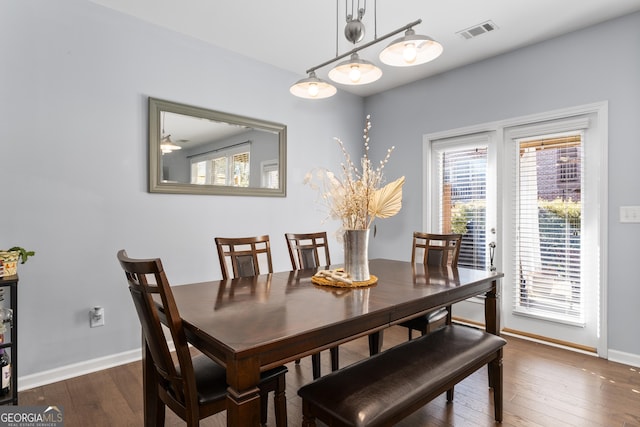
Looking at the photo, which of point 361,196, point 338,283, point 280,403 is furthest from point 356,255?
point 280,403

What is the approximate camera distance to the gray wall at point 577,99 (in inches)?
107

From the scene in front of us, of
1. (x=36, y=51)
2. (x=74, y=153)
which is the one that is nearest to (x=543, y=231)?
(x=74, y=153)

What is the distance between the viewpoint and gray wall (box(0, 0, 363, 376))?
235cm

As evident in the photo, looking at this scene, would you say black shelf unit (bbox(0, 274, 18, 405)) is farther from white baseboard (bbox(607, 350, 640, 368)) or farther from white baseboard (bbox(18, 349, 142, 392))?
white baseboard (bbox(607, 350, 640, 368))

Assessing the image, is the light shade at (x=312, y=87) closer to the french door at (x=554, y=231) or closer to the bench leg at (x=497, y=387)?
the bench leg at (x=497, y=387)

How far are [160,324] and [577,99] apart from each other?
11.5 feet

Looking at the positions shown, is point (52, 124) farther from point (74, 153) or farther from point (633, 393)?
point (633, 393)

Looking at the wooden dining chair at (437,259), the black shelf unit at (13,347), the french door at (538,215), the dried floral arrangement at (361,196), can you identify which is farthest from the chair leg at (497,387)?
the black shelf unit at (13,347)

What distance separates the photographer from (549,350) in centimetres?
302

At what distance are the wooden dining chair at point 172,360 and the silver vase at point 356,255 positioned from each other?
2.24 ft

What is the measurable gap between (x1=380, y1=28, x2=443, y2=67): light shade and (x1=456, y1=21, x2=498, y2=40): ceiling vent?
1329mm

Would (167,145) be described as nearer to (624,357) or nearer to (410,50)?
(410,50)

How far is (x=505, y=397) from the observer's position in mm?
2229

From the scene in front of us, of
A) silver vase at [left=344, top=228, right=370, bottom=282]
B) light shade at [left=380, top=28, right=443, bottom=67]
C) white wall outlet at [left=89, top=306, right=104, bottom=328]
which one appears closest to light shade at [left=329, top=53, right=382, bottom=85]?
light shade at [left=380, top=28, right=443, bottom=67]
